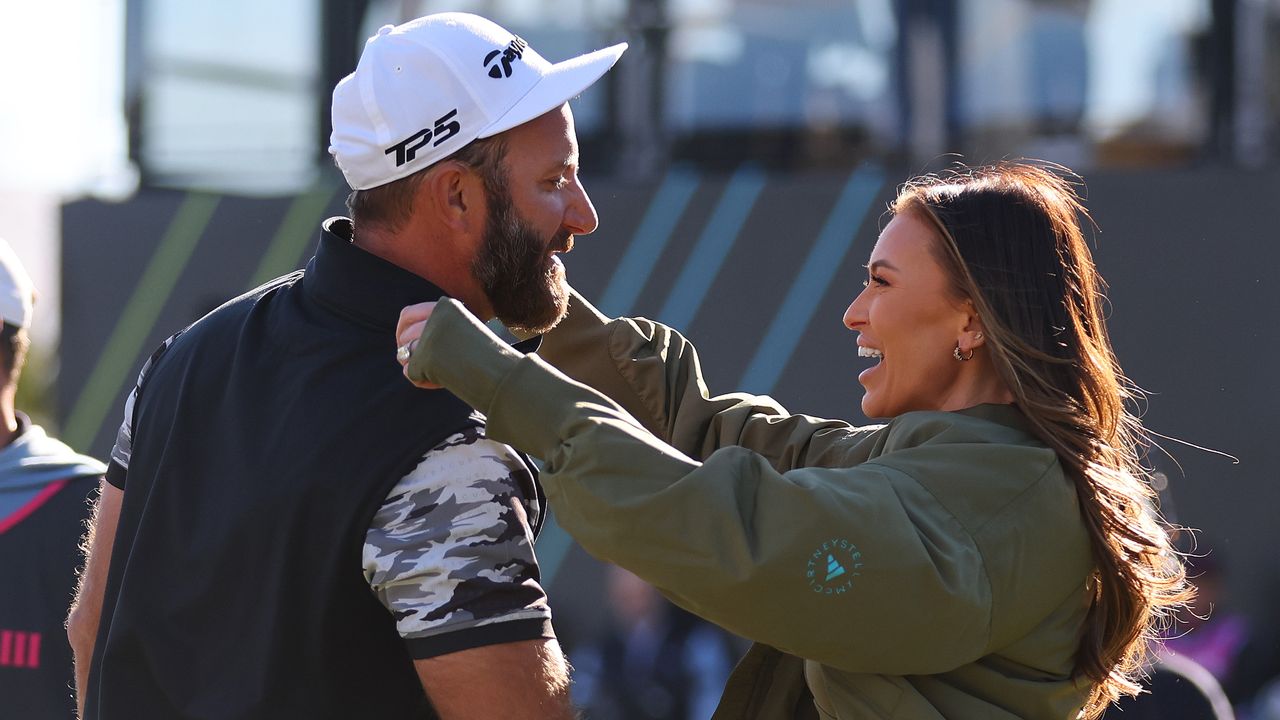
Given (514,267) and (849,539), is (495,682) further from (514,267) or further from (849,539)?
(514,267)

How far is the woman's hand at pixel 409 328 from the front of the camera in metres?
1.75

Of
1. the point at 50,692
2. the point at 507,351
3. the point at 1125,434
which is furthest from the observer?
the point at 50,692

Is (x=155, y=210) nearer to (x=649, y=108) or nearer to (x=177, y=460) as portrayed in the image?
(x=649, y=108)

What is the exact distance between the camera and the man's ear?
205cm

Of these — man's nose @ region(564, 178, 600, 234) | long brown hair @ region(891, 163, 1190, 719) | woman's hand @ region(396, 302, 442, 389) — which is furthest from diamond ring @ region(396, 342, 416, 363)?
long brown hair @ region(891, 163, 1190, 719)

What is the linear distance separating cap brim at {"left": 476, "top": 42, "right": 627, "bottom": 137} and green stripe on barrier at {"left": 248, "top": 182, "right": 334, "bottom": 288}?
216 inches

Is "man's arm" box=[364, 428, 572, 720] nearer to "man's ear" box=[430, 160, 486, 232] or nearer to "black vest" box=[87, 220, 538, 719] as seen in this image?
"black vest" box=[87, 220, 538, 719]

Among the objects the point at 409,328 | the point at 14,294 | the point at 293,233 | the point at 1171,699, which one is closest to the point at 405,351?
the point at 409,328

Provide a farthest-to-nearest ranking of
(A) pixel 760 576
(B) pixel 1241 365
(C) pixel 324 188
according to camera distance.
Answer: (C) pixel 324 188, (B) pixel 1241 365, (A) pixel 760 576

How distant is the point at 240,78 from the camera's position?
7496 millimetres

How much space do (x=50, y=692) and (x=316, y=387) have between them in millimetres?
1507

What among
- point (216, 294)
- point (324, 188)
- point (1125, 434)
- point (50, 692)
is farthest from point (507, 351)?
point (216, 294)

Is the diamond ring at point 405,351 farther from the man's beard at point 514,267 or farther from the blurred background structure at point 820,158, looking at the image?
the blurred background structure at point 820,158

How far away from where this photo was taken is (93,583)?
2.33 meters
